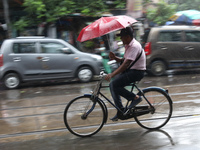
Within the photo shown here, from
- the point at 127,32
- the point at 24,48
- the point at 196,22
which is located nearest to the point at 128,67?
the point at 127,32

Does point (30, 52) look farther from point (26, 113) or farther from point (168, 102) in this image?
point (168, 102)

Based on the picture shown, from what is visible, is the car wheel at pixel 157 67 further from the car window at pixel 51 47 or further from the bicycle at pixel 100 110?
the bicycle at pixel 100 110

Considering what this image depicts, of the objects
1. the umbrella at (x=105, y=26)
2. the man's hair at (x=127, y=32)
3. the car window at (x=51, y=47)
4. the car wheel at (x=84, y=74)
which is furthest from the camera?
the car wheel at (x=84, y=74)

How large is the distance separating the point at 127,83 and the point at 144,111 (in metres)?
0.57

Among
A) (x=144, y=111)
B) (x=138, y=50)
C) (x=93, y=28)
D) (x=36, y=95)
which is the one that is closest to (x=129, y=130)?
(x=144, y=111)

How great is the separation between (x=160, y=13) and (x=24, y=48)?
30.4ft

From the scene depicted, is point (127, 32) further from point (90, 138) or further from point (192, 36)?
point (192, 36)

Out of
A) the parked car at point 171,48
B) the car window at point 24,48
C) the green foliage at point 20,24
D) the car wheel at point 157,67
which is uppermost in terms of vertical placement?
the green foliage at point 20,24

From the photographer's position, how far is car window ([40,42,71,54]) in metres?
9.52

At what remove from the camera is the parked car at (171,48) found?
10281 millimetres

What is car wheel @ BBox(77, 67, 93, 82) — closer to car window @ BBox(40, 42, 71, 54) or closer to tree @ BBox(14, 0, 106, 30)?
car window @ BBox(40, 42, 71, 54)

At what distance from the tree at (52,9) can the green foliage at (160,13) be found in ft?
9.79

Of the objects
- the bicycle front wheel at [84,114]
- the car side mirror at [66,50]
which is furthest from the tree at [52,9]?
the bicycle front wheel at [84,114]

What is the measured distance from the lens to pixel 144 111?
4.26m
